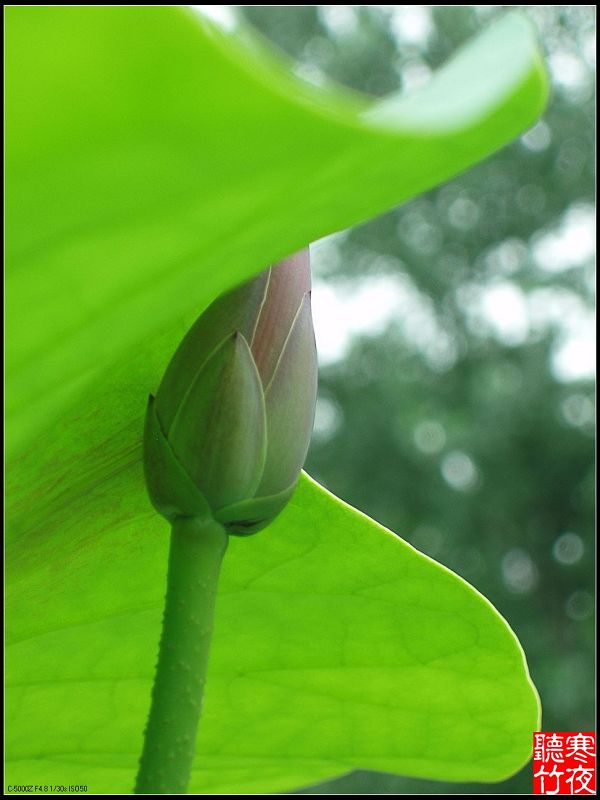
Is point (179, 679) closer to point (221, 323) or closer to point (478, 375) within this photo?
point (221, 323)

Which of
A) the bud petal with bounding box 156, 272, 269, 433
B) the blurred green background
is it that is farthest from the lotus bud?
the blurred green background

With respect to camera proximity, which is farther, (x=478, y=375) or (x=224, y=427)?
(x=478, y=375)

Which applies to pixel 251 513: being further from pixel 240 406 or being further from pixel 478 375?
pixel 478 375

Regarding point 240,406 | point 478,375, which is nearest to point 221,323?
point 240,406

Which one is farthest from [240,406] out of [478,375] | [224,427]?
[478,375]

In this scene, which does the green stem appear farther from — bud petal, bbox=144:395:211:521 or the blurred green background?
the blurred green background

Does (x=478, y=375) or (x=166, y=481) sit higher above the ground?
(x=478, y=375)
